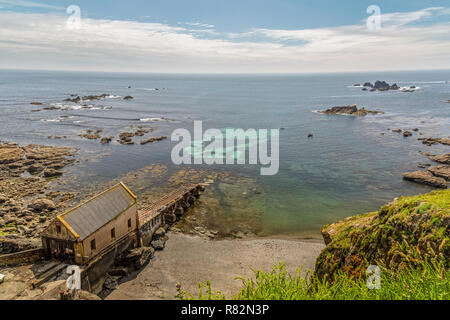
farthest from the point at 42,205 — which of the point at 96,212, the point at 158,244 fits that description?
the point at 96,212

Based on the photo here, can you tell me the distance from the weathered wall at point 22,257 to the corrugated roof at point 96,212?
3.90m

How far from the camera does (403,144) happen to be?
79.5 m

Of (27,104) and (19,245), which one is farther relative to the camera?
(27,104)

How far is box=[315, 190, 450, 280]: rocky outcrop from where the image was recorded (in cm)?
1761

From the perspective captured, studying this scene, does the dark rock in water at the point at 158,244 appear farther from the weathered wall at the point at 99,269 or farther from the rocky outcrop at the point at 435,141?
the rocky outcrop at the point at 435,141

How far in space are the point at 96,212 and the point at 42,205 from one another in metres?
21.5

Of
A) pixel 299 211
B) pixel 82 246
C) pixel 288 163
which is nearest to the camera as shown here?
pixel 82 246

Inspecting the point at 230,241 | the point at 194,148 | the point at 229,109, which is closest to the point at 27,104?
the point at 229,109

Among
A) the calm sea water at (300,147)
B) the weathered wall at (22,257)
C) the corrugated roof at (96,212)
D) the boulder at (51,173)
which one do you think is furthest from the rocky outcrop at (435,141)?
the boulder at (51,173)

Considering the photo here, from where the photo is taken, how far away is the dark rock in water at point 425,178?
5255 cm

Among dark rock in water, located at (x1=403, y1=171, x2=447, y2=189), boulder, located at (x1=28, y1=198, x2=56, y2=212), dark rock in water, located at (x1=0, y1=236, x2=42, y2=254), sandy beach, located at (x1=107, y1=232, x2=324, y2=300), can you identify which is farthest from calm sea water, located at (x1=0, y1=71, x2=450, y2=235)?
dark rock in water, located at (x1=0, y1=236, x2=42, y2=254)

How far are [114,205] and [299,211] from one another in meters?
28.1
